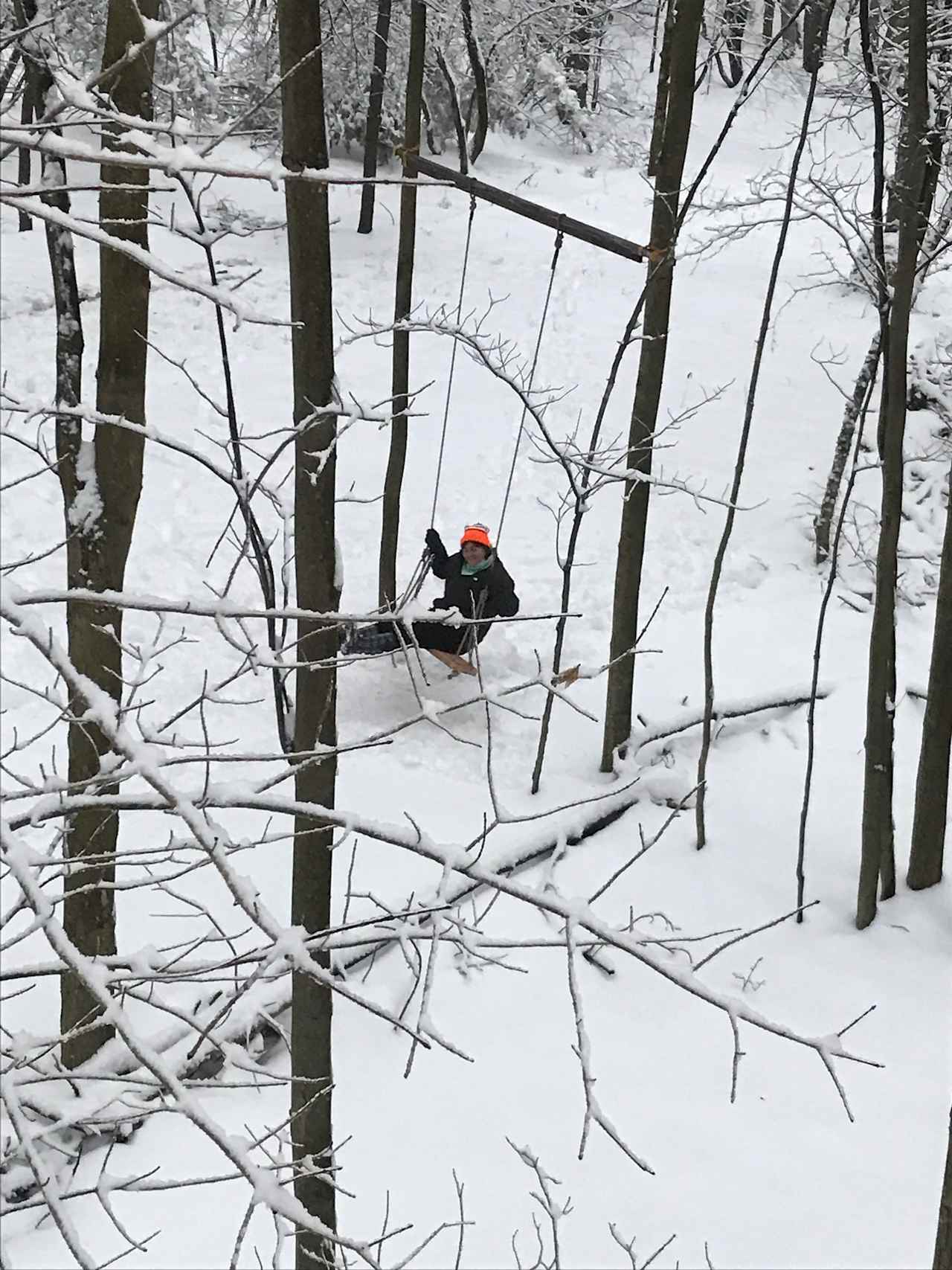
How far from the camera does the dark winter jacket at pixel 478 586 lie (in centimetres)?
675

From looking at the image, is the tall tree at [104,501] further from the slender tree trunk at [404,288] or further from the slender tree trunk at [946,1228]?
the slender tree trunk at [946,1228]

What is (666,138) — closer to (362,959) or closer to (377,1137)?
(362,959)

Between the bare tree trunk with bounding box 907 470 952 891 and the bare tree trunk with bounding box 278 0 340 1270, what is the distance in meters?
3.27

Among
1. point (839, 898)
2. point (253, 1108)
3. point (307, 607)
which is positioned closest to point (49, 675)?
point (253, 1108)

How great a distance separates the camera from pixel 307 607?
302 cm

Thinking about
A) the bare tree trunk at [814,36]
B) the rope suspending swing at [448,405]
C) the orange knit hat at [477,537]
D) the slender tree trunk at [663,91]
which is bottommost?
the orange knit hat at [477,537]

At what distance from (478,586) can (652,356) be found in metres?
1.80

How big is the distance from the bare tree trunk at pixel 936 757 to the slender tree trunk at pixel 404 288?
9.54 ft

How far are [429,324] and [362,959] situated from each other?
2.97m

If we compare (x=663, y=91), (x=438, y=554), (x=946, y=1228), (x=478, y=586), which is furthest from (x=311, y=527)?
(x=663, y=91)

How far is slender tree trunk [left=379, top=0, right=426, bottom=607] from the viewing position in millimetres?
6539

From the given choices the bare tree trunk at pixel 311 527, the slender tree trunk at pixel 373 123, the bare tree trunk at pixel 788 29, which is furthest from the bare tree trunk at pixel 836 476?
the bare tree trunk at pixel 311 527

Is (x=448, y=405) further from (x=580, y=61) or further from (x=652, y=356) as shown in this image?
(x=580, y=61)

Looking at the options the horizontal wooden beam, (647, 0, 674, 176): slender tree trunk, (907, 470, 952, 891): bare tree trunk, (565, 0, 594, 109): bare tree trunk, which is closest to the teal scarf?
the horizontal wooden beam
